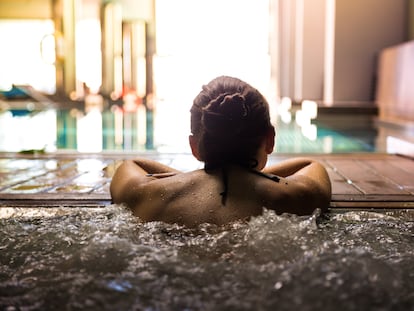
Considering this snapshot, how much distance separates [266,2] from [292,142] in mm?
12912

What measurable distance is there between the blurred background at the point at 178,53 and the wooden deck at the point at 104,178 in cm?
458

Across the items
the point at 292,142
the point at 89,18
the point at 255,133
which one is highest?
the point at 89,18

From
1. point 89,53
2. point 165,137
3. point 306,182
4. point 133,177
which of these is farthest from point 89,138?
point 89,53

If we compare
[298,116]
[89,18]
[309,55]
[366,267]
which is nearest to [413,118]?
[298,116]

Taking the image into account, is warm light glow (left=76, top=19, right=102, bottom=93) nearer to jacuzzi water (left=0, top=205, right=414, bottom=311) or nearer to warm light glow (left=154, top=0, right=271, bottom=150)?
warm light glow (left=154, top=0, right=271, bottom=150)

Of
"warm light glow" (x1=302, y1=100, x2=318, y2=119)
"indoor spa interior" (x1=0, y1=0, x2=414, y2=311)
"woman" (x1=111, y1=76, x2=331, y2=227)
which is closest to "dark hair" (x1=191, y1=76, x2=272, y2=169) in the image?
"woman" (x1=111, y1=76, x2=331, y2=227)

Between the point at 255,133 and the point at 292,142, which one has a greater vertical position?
the point at 255,133

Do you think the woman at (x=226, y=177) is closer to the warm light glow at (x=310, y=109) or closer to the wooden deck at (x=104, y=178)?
the wooden deck at (x=104, y=178)

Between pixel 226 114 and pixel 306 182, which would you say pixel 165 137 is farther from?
pixel 226 114

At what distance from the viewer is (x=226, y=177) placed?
1.93 m

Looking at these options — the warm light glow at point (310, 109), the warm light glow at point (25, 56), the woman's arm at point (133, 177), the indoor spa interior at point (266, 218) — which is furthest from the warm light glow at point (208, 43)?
the woman's arm at point (133, 177)

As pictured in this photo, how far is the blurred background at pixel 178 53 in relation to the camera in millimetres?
9023

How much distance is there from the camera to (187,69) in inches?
776

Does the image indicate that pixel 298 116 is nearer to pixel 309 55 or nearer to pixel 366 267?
pixel 309 55
